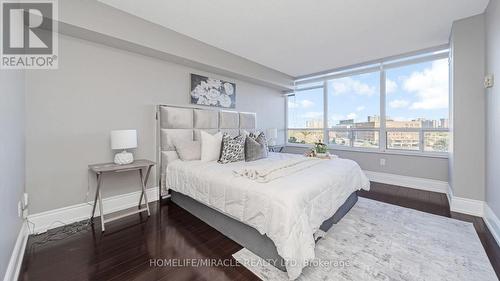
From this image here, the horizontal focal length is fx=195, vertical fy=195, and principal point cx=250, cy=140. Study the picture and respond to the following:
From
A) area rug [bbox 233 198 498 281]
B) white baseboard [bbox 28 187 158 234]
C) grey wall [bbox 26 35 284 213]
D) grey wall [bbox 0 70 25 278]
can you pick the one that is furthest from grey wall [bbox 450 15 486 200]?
grey wall [bbox 0 70 25 278]

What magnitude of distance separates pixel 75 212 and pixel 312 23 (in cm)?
392

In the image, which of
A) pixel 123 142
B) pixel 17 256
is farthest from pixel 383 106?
pixel 17 256

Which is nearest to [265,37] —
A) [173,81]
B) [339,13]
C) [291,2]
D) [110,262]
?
[291,2]

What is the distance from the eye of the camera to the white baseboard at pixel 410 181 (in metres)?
3.52

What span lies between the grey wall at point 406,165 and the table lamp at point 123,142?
14.7 feet

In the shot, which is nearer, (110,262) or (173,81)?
(110,262)

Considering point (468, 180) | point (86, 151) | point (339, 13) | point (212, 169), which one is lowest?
point (468, 180)

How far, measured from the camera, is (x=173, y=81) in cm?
333

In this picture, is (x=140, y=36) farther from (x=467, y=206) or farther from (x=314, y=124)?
(x=467, y=206)

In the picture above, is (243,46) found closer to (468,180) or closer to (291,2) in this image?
(291,2)

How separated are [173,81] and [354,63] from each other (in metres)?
3.82

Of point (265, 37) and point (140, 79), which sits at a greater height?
point (265, 37)

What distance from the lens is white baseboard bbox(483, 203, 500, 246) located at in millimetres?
2020

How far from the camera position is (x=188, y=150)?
3037mm
